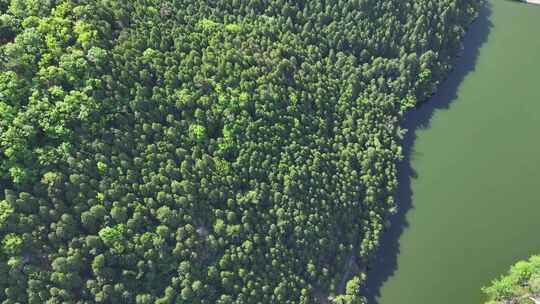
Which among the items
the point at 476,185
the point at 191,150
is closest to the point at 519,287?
the point at 476,185

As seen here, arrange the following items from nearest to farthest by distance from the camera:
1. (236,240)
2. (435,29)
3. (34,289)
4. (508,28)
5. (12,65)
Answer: (34,289)
(12,65)
(236,240)
(435,29)
(508,28)

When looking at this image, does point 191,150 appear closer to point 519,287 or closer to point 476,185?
point 476,185

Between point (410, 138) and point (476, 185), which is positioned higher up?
point (410, 138)

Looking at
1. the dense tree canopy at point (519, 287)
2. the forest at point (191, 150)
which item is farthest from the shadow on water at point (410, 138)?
the dense tree canopy at point (519, 287)

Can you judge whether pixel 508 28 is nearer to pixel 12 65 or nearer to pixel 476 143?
pixel 476 143

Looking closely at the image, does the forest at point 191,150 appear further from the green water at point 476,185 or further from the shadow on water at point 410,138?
the green water at point 476,185

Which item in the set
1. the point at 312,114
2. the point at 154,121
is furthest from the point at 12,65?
the point at 312,114
